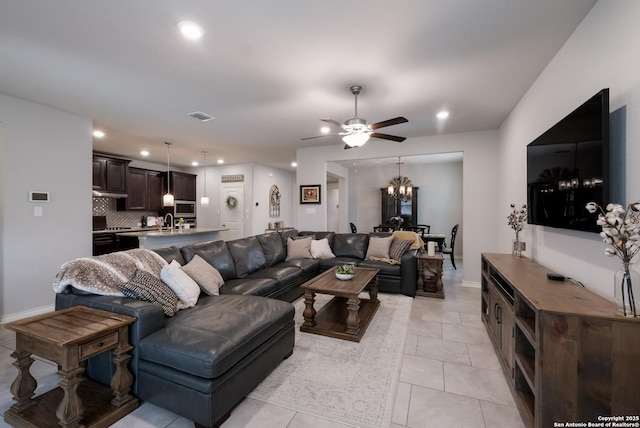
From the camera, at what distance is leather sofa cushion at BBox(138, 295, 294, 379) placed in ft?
5.39

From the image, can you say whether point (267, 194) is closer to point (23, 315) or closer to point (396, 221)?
point (396, 221)

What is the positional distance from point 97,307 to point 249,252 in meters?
2.03

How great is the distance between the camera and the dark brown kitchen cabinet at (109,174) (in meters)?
5.98

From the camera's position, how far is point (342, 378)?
2.18 meters

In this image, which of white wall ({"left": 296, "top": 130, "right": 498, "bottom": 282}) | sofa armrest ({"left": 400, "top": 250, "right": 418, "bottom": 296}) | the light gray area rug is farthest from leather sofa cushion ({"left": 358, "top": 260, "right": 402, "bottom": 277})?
white wall ({"left": 296, "top": 130, "right": 498, "bottom": 282})

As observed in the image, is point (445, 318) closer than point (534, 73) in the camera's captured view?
No

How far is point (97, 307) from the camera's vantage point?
1990mm

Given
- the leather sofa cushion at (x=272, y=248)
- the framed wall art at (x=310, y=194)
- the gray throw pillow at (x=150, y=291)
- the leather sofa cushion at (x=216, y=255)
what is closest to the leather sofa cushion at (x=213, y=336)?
the gray throw pillow at (x=150, y=291)

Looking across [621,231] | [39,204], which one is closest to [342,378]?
[621,231]

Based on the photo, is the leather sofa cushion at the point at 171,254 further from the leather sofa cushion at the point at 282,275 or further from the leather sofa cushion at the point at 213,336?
the leather sofa cushion at the point at 282,275

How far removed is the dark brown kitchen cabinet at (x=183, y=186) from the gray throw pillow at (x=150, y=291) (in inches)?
242

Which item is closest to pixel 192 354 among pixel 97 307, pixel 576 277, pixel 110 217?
pixel 97 307

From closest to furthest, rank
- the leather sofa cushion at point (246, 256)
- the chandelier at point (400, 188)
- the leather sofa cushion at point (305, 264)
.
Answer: the leather sofa cushion at point (246, 256), the leather sofa cushion at point (305, 264), the chandelier at point (400, 188)

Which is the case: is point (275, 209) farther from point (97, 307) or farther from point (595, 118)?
point (595, 118)
